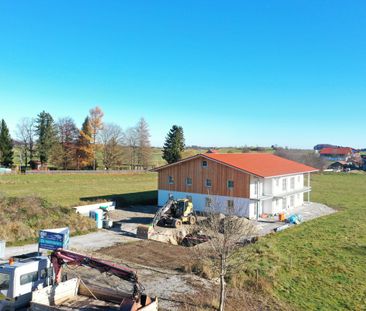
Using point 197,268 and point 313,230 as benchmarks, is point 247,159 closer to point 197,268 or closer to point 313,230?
point 313,230

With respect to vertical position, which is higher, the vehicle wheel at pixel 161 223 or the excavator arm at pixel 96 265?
the excavator arm at pixel 96 265

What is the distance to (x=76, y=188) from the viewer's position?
2200 inches

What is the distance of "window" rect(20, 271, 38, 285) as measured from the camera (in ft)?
46.1

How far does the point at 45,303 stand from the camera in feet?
45.1

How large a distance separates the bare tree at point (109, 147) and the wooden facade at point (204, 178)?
4421cm

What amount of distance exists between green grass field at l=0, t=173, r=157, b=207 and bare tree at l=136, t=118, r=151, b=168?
43.2 ft

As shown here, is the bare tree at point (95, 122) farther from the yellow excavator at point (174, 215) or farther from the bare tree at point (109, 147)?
the yellow excavator at point (174, 215)

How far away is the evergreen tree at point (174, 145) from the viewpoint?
85475mm

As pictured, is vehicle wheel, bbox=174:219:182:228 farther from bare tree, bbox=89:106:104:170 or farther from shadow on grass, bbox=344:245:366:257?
bare tree, bbox=89:106:104:170

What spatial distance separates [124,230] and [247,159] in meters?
19.2

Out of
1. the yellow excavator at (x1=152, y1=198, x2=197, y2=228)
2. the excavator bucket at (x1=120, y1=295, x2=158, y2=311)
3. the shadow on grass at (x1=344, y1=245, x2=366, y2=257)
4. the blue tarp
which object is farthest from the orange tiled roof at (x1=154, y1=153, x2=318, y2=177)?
the excavator bucket at (x1=120, y1=295, x2=158, y2=311)

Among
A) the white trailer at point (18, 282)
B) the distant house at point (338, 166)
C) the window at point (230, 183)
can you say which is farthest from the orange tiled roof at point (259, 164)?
the distant house at point (338, 166)

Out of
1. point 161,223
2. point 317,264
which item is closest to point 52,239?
point 161,223

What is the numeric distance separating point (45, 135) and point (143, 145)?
74.7ft
